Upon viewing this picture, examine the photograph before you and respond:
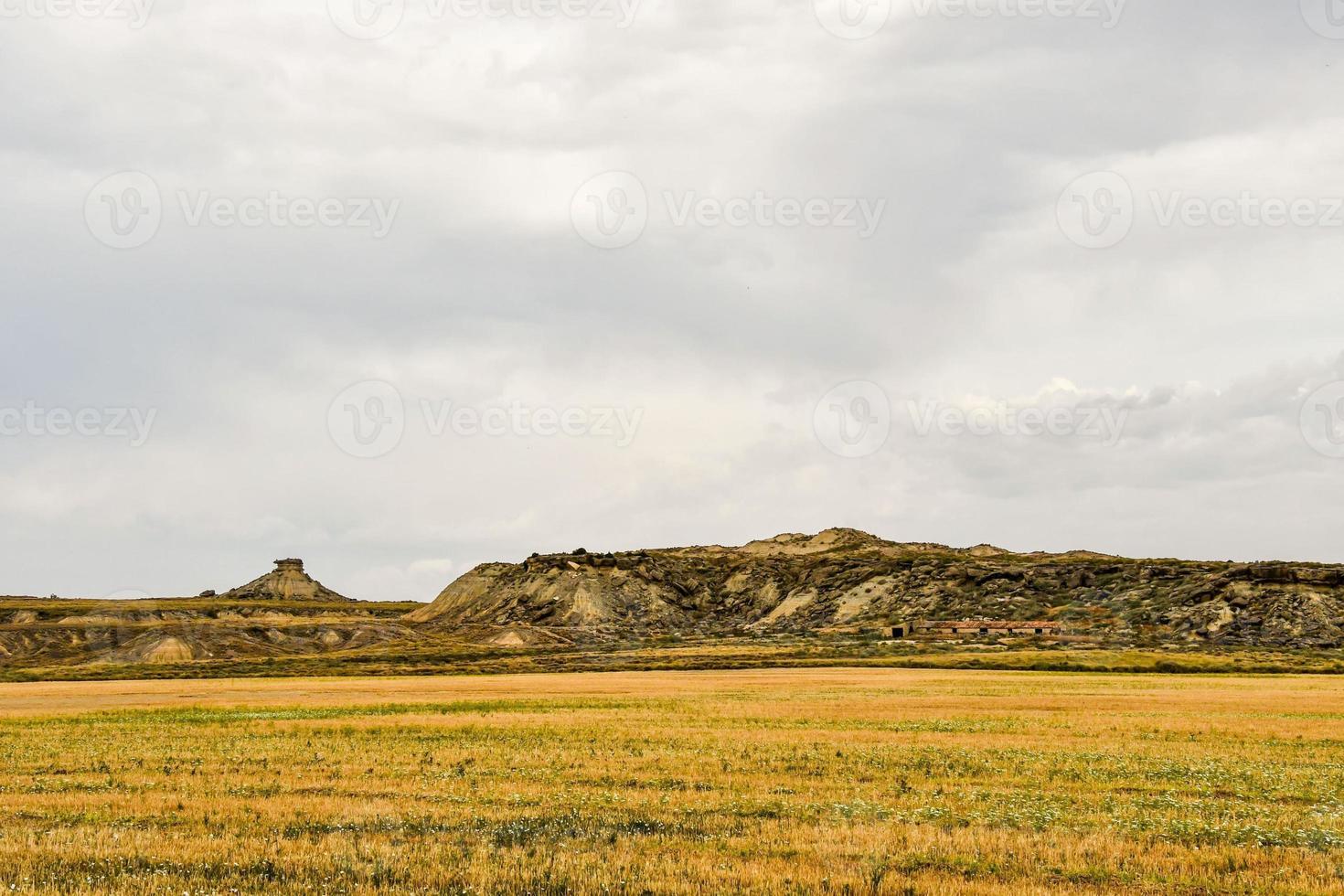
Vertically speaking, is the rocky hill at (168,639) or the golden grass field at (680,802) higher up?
the golden grass field at (680,802)

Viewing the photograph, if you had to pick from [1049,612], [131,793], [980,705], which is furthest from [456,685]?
[1049,612]

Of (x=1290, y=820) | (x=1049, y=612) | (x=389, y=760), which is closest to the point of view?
(x=1290, y=820)

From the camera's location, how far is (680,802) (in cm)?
2316

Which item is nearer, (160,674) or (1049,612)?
(160,674)

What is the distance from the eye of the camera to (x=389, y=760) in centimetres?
3102

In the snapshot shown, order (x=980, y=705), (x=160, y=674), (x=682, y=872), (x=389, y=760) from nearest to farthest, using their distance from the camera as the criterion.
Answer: (x=682, y=872), (x=389, y=760), (x=980, y=705), (x=160, y=674)

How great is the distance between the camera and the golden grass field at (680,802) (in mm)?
16281

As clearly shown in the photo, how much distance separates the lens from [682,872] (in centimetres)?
1628

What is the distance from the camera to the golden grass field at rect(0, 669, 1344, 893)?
53.4ft

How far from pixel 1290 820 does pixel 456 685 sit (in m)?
67.5

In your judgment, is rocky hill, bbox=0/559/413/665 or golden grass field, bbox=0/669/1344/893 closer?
golden grass field, bbox=0/669/1344/893

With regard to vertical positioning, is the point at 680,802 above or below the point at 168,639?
above

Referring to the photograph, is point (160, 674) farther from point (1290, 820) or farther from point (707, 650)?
point (1290, 820)

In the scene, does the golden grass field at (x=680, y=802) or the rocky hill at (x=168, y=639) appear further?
the rocky hill at (x=168, y=639)
